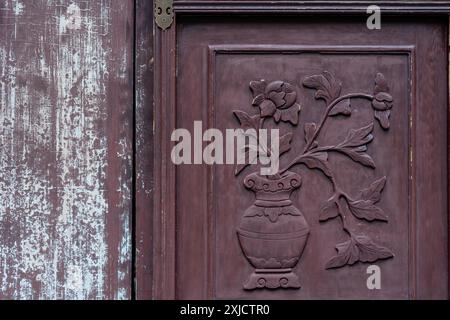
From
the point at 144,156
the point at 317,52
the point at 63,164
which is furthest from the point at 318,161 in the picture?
the point at 63,164

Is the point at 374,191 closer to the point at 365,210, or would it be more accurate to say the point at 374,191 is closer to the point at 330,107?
the point at 365,210

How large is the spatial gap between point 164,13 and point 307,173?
467 millimetres

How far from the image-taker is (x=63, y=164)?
1453 millimetres

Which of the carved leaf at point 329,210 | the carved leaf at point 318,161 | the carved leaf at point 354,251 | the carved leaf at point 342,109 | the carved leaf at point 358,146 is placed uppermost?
the carved leaf at point 342,109

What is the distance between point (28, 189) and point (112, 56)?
0.34 m

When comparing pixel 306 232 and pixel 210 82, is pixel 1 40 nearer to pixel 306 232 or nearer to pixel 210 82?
pixel 210 82

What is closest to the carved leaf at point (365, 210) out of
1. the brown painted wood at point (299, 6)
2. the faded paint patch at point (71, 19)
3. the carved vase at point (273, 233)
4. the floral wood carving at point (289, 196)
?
the floral wood carving at point (289, 196)

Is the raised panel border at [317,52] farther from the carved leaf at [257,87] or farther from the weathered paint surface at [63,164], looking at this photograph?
the weathered paint surface at [63,164]

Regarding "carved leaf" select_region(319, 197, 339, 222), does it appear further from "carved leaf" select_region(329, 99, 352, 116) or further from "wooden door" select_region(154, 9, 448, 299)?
"carved leaf" select_region(329, 99, 352, 116)

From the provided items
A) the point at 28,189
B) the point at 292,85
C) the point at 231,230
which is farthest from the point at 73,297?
the point at 292,85

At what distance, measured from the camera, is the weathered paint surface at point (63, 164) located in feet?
4.76

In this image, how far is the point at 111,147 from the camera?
1.46m

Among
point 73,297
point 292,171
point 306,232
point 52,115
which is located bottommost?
point 73,297

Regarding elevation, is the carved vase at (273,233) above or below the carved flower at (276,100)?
below
